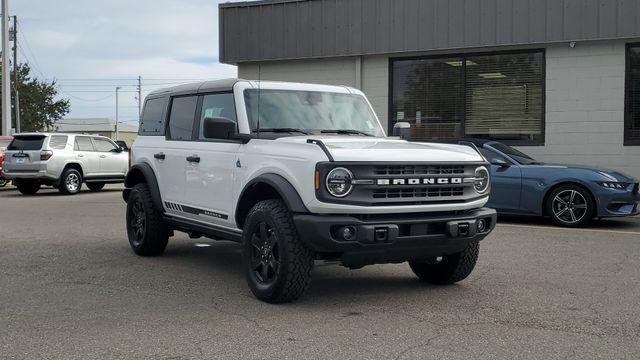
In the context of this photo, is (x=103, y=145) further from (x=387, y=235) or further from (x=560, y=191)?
(x=387, y=235)

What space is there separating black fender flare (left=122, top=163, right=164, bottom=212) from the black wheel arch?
1.81 m

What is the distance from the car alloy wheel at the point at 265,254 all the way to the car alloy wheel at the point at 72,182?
554 inches

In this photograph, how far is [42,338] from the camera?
4730 mm

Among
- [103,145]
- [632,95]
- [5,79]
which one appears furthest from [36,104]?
[632,95]

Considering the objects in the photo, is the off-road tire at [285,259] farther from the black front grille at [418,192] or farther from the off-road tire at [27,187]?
the off-road tire at [27,187]

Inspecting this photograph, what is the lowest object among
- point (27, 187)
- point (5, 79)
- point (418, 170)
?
point (27, 187)

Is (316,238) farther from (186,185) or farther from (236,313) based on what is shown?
(186,185)

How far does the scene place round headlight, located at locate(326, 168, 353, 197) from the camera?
5.20 meters

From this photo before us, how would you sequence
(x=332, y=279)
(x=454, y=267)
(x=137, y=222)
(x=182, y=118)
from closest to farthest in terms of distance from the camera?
1. (x=454, y=267)
2. (x=332, y=279)
3. (x=182, y=118)
4. (x=137, y=222)

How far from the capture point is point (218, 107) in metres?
6.84

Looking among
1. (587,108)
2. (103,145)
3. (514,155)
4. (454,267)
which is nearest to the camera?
(454,267)

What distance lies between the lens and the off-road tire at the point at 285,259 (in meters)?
5.36

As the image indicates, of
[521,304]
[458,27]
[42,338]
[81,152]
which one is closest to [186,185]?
[42,338]

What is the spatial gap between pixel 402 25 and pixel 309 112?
417 inches
